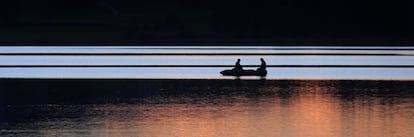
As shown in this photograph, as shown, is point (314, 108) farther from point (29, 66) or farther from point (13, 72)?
point (29, 66)

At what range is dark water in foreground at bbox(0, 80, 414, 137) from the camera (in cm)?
2427

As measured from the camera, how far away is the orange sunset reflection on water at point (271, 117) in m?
24.0

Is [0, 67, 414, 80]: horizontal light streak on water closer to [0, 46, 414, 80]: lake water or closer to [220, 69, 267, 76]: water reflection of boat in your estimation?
[0, 46, 414, 80]: lake water

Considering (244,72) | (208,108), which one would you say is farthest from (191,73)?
(208,108)

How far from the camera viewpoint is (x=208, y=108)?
94.2 feet

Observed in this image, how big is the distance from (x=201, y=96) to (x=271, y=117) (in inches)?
225

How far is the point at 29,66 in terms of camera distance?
44531 mm
